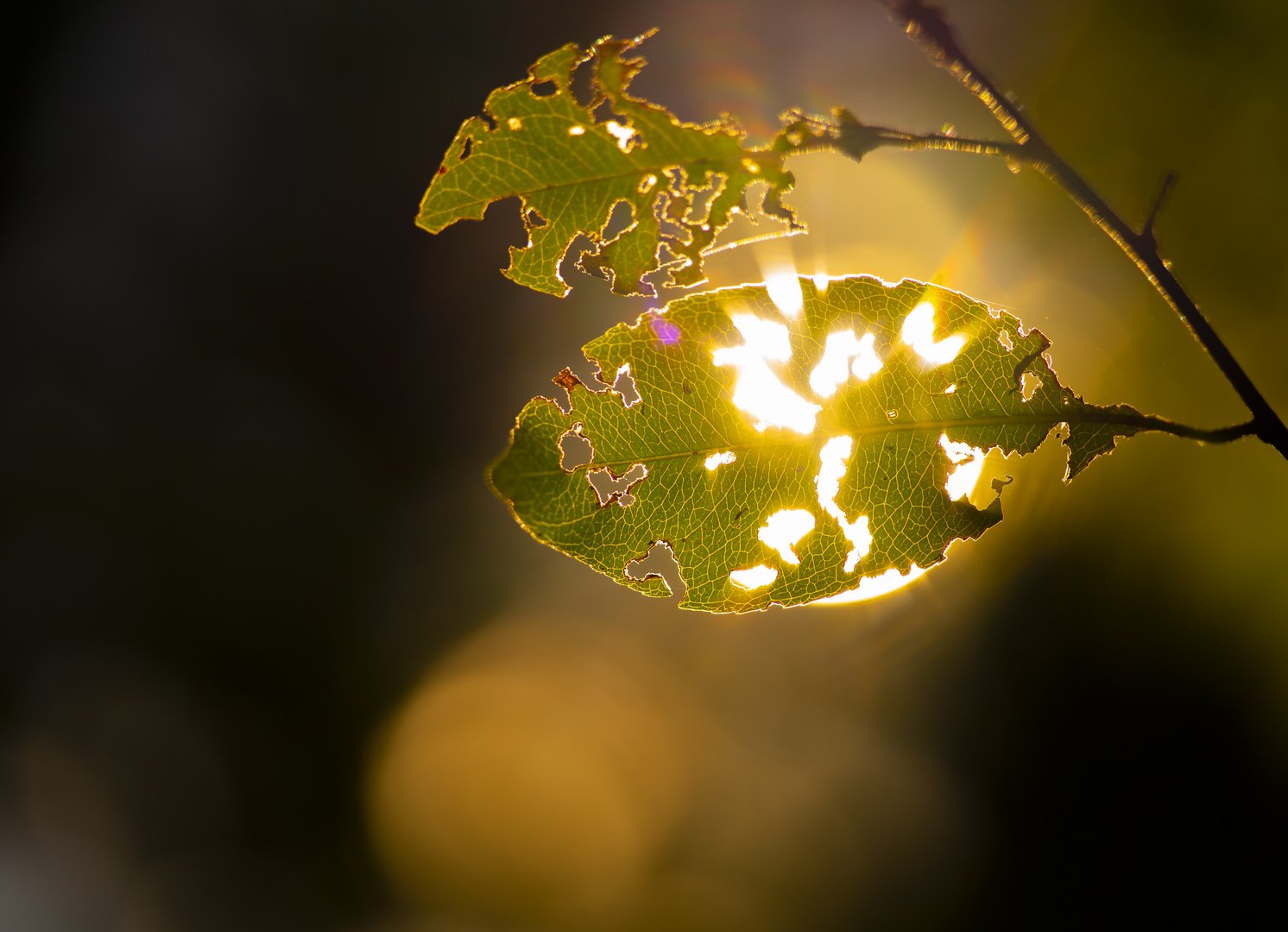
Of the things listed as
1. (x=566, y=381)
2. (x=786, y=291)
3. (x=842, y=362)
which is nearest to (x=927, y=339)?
(x=842, y=362)

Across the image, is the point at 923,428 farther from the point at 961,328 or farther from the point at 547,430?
the point at 547,430

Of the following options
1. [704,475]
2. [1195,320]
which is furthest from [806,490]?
[1195,320]

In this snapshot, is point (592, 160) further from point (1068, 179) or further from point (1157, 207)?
point (1157, 207)

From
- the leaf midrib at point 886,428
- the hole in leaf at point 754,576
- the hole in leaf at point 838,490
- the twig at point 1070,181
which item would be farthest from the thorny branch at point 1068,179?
the hole in leaf at point 754,576

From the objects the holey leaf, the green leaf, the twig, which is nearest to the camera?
the twig

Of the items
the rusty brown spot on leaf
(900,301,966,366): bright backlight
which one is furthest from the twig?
the rusty brown spot on leaf

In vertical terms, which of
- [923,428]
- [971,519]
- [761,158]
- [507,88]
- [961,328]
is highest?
[507,88]

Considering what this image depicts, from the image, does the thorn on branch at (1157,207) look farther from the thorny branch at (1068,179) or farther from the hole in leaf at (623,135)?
the hole in leaf at (623,135)

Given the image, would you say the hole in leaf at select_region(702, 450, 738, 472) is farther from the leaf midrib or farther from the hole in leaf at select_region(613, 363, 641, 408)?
the hole in leaf at select_region(613, 363, 641, 408)
